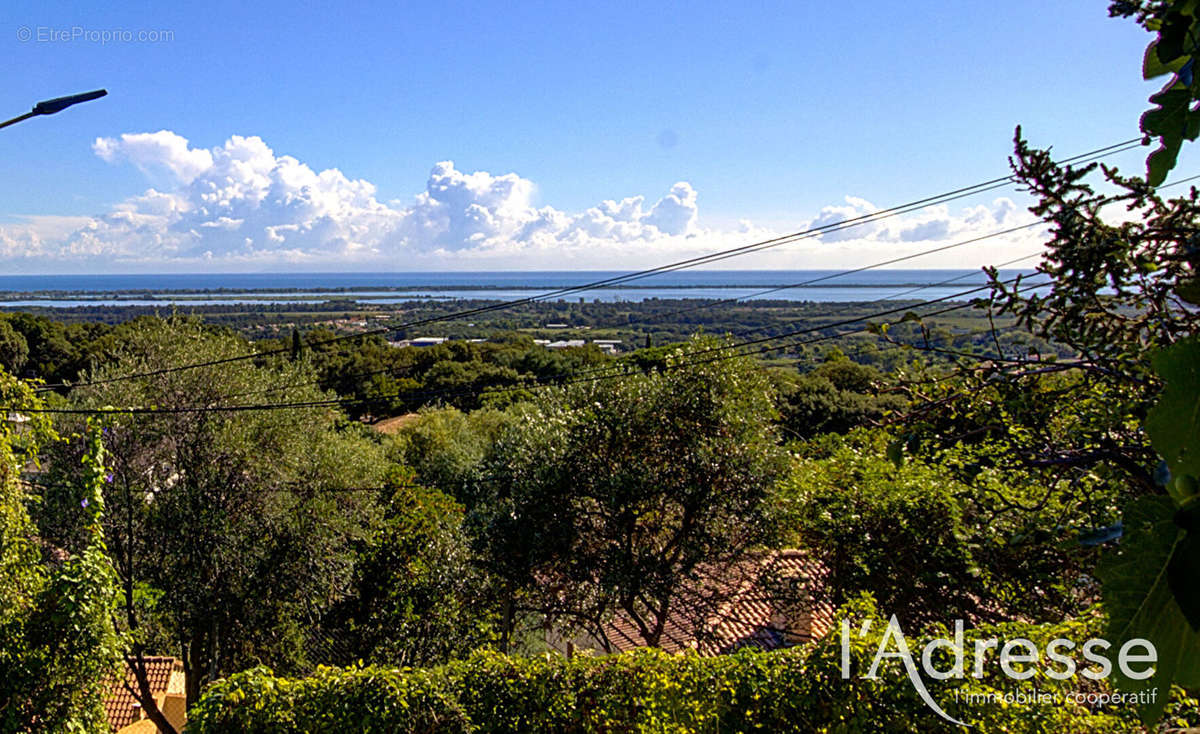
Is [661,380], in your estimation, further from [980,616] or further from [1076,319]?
[1076,319]

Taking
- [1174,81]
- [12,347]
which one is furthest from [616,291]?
[12,347]

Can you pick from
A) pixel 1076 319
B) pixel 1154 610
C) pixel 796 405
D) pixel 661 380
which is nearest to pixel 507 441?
pixel 661 380

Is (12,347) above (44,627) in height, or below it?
above

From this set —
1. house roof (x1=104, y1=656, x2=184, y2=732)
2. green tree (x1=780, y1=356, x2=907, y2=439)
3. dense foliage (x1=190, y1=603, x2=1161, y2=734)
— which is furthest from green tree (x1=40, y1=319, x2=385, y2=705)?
green tree (x1=780, y1=356, x2=907, y2=439)

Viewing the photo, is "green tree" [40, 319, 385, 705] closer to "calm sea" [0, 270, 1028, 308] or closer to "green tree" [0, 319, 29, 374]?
"calm sea" [0, 270, 1028, 308]
